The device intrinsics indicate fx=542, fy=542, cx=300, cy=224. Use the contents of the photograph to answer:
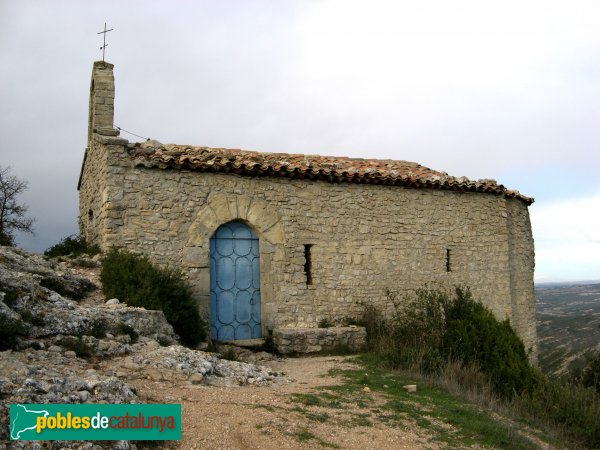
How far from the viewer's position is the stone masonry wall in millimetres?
9234

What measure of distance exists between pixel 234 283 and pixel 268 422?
5.34m

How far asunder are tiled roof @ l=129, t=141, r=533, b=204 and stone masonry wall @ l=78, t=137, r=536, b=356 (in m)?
0.16

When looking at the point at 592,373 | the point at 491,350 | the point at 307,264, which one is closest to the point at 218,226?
the point at 307,264

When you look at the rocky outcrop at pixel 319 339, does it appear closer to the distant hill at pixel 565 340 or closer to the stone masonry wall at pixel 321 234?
the stone masonry wall at pixel 321 234

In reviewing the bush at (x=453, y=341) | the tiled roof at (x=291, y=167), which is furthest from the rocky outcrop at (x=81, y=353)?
the tiled roof at (x=291, y=167)

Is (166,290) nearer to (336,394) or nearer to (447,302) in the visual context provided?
(336,394)

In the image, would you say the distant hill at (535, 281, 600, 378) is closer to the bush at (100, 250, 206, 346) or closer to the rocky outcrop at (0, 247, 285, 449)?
the bush at (100, 250, 206, 346)

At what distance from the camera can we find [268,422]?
4621 millimetres

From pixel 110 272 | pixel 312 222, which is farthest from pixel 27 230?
pixel 312 222

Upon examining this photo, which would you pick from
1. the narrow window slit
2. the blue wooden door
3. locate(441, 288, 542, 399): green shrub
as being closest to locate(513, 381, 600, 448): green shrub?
locate(441, 288, 542, 399): green shrub

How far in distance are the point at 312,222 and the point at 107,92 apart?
4.66 m

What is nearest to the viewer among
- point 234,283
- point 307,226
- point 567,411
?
point 567,411

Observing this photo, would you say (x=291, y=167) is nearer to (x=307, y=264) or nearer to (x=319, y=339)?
(x=307, y=264)

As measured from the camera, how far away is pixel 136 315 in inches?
277
